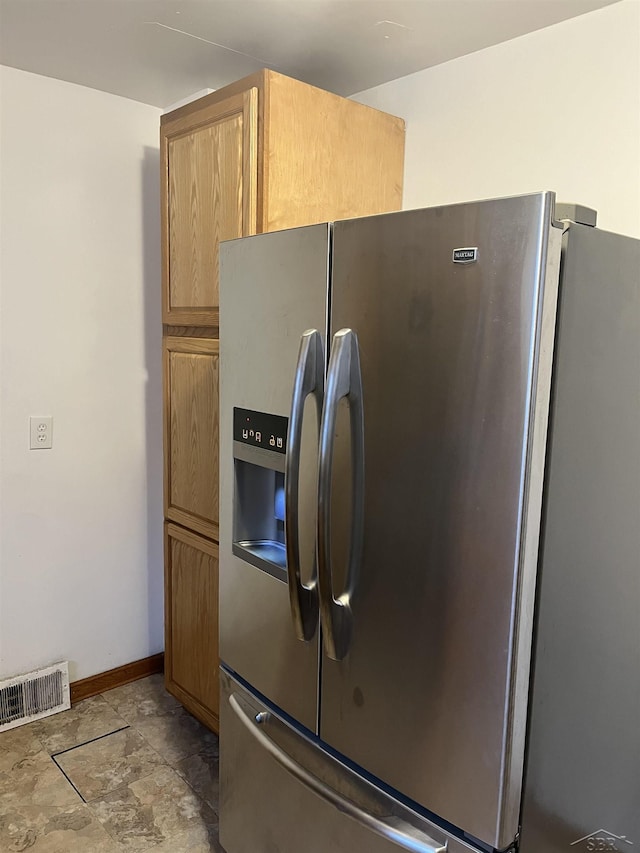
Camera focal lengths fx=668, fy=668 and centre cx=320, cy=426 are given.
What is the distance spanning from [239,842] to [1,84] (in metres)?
2.41

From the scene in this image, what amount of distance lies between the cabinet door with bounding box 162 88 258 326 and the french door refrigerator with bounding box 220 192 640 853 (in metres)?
0.52

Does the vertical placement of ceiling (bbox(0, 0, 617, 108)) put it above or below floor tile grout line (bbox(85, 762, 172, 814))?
above

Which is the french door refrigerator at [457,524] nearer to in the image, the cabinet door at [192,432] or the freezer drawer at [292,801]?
the freezer drawer at [292,801]

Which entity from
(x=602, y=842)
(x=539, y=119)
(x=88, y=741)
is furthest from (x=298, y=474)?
(x=88, y=741)

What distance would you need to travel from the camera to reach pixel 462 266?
104cm

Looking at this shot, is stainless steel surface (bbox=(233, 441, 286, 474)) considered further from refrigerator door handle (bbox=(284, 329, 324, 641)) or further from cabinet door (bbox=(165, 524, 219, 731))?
cabinet door (bbox=(165, 524, 219, 731))

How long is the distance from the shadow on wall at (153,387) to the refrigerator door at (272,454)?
3.84 feet

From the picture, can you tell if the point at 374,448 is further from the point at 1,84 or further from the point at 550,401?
the point at 1,84

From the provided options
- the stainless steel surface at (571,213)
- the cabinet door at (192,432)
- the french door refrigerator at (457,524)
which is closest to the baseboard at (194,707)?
the cabinet door at (192,432)

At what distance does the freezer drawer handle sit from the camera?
3.95ft

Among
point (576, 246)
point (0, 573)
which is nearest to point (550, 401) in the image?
point (576, 246)

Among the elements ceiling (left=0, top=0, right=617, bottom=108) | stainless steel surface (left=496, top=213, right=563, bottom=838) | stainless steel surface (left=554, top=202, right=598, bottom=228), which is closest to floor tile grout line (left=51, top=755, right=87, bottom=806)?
stainless steel surface (left=496, top=213, right=563, bottom=838)

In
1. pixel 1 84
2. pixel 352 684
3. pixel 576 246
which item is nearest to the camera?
pixel 576 246

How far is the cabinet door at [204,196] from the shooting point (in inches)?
73.0
